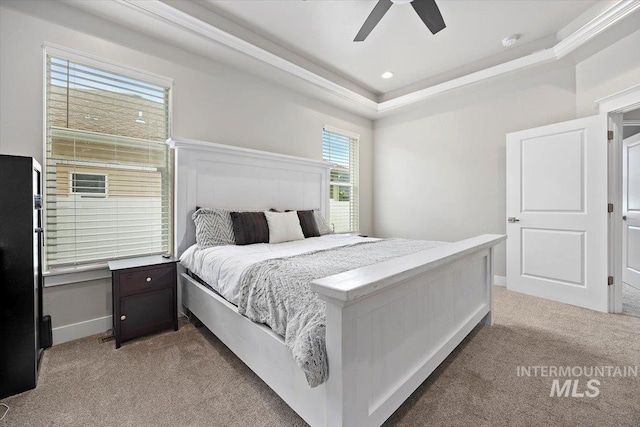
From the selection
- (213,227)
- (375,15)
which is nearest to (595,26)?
(375,15)

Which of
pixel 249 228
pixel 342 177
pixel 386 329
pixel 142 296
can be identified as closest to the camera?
pixel 386 329

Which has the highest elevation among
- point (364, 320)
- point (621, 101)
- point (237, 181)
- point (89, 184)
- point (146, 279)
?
point (621, 101)

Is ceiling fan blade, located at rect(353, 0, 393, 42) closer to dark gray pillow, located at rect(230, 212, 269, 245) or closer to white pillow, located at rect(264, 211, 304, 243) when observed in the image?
white pillow, located at rect(264, 211, 304, 243)

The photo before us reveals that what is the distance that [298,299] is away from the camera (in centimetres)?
125

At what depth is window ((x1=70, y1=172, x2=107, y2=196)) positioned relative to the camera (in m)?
2.24

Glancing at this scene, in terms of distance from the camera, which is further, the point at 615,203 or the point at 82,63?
the point at 615,203

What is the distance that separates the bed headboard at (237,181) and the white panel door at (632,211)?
13.7ft

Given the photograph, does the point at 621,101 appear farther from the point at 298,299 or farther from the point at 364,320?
the point at 298,299

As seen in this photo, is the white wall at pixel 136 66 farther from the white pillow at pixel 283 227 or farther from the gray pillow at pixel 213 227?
the white pillow at pixel 283 227

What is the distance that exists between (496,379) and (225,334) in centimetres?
175

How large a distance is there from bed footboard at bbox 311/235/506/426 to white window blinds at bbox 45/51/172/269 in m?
2.33

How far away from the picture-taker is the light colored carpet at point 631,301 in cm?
273

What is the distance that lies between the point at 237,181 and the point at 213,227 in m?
0.73

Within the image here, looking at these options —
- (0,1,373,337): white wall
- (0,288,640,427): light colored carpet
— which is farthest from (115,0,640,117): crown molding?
(0,288,640,427): light colored carpet
